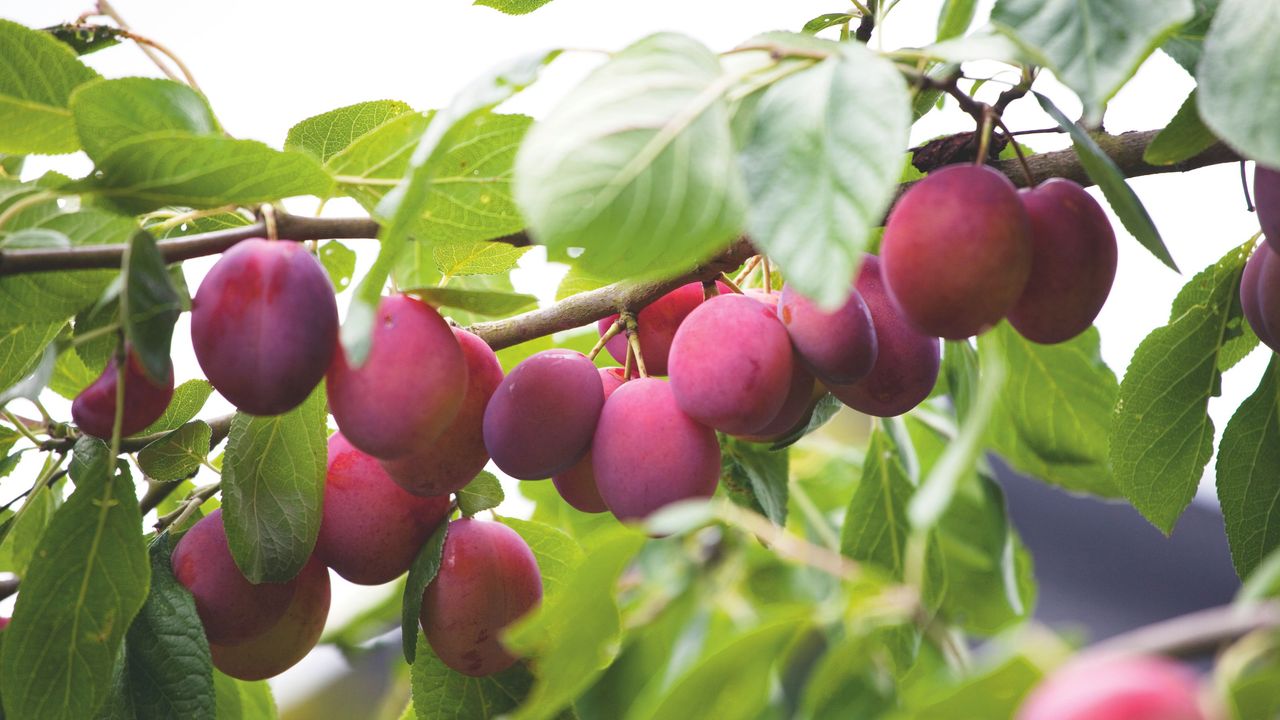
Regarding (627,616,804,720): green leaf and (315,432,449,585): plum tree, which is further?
(315,432,449,585): plum tree

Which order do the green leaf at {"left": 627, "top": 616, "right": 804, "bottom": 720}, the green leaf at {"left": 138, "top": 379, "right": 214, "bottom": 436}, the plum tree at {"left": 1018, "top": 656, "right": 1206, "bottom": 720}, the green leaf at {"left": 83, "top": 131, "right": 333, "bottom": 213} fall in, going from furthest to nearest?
the green leaf at {"left": 138, "top": 379, "right": 214, "bottom": 436}
the green leaf at {"left": 83, "top": 131, "right": 333, "bottom": 213}
the green leaf at {"left": 627, "top": 616, "right": 804, "bottom": 720}
the plum tree at {"left": 1018, "top": 656, "right": 1206, "bottom": 720}

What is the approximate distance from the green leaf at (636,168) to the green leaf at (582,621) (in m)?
0.10

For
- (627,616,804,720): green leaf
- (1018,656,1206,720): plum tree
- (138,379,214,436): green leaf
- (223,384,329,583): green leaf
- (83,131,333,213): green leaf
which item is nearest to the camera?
(1018,656,1206,720): plum tree

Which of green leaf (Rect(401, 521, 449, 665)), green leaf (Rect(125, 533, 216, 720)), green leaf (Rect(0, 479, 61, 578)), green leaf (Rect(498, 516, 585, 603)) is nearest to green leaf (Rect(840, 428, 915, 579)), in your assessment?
green leaf (Rect(498, 516, 585, 603))

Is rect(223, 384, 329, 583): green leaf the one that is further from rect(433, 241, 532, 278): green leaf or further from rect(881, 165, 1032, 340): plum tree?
rect(881, 165, 1032, 340): plum tree

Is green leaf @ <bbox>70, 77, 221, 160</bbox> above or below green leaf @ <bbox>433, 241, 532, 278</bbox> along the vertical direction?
above

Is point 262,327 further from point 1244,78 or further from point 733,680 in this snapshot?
point 1244,78

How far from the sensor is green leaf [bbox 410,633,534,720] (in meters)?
0.63

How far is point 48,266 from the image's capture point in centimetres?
42

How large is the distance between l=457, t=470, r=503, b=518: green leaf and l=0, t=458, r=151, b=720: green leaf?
160 mm

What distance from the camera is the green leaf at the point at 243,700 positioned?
71cm

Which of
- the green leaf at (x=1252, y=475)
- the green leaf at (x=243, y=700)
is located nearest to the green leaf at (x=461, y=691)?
the green leaf at (x=243, y=700)

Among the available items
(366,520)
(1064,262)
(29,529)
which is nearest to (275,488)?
(366,520)

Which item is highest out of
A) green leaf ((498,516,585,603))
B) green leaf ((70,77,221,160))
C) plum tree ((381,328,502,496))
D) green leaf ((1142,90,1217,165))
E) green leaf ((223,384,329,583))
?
green leaf ((70,77,221,160))
